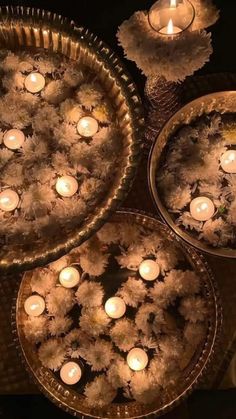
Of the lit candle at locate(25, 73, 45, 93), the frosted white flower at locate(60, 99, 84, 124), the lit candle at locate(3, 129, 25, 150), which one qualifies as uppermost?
the lit candle at locate(25, 73, 45, 93)

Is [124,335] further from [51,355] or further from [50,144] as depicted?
[50,144]

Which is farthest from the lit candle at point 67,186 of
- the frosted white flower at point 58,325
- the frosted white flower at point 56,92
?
the frosted white flower at point 58,325

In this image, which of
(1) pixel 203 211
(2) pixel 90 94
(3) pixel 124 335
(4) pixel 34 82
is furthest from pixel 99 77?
(3) pixel 124 335

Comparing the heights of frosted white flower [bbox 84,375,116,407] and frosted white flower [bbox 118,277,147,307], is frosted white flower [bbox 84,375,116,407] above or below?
below

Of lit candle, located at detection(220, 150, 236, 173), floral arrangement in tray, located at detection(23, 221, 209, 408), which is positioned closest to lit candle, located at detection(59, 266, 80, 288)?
floral arrangement in tray, located at detection(23, 221, 209, 408)

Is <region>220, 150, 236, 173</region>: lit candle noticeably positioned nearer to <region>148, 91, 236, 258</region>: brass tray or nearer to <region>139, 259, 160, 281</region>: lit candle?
<region>148, 91, 236, 258</region>: brass tray

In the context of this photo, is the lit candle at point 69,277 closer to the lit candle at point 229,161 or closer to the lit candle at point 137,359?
the lit candle at point 137,359
